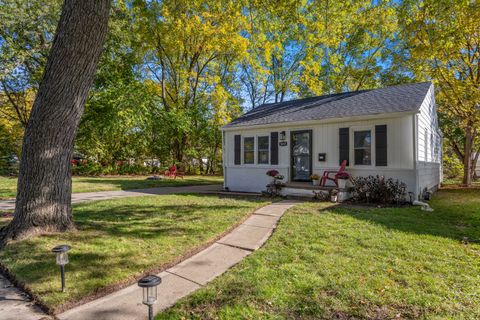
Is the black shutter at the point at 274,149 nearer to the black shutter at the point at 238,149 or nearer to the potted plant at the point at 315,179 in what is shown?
the black shutter at the point at 238,149

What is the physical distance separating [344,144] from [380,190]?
1.82 m

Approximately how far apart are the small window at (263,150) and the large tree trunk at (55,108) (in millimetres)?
7066

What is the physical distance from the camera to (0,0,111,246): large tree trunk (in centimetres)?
412

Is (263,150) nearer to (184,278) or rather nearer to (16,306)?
(184,278)

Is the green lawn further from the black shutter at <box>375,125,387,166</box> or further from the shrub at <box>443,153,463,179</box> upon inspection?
the shrub at <box>443,153,463,179</box>

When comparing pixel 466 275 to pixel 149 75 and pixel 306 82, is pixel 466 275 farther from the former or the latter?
pixel 149 75

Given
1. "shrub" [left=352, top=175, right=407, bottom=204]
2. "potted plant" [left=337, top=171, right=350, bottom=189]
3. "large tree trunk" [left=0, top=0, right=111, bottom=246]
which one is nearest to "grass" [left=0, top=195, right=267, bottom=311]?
"large tree trunk" [left=0, top=0, right=111, bottom=246]

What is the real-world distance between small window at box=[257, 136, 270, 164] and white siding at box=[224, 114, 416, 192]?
0.64 feet

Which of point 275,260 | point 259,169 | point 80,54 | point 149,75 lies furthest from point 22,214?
point 149,75

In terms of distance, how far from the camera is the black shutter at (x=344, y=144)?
872cm

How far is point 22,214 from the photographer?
4.23 metres

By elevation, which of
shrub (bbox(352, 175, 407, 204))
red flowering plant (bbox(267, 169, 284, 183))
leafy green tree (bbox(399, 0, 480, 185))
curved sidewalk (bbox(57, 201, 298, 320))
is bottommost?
curved sidewalk (bbox(57, 201, 298, 320))

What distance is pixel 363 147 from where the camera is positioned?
338 inches

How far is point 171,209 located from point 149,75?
1819cm
